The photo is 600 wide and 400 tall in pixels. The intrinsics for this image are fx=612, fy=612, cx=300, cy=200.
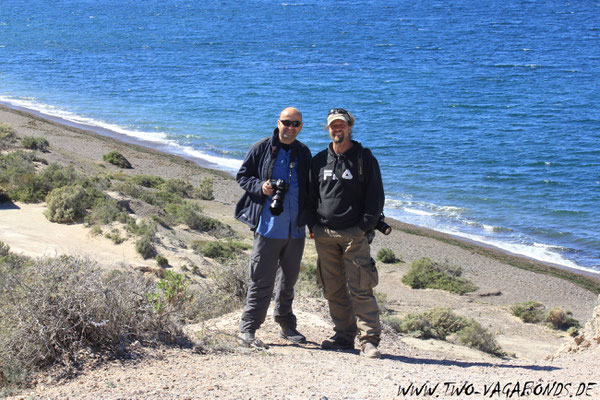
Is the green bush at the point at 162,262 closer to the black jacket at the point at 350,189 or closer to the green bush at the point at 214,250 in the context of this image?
the green bush at the point at 214,250

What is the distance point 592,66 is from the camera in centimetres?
4706

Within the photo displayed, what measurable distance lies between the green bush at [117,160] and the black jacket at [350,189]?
745 inches

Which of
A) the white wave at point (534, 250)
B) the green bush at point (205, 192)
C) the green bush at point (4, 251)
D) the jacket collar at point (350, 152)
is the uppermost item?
the jacket collar at point (350, 152)

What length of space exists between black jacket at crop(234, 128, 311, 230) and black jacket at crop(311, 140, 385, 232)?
Answer: 164 mm

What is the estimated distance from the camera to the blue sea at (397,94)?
21156 millimetres

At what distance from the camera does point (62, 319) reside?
15.1ft

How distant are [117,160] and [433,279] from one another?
14.5 meters

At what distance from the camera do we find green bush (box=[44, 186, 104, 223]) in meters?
11.3

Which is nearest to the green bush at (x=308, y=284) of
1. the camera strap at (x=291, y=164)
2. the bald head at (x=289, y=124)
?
the camera strap at (x=291, y=164)

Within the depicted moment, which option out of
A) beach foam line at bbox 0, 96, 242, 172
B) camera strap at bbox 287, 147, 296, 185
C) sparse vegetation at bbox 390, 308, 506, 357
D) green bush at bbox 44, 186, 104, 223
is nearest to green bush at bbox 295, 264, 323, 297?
sparse vegetation at bbox 390, 308, 506, 357

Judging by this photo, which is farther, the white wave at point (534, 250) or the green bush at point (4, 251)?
the white wave at point (534, 250)

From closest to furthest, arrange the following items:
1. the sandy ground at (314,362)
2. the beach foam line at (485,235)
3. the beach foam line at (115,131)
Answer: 1. the sandy ground at (314,362)
2. the beach foam line at (485,235)
3. the beach foam line at (115,131)

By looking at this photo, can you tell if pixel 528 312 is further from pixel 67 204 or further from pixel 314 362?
pixel 67 204

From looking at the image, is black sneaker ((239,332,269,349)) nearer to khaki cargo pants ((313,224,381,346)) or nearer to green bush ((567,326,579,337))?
khaki cargo pants ((313,224,381,346))
